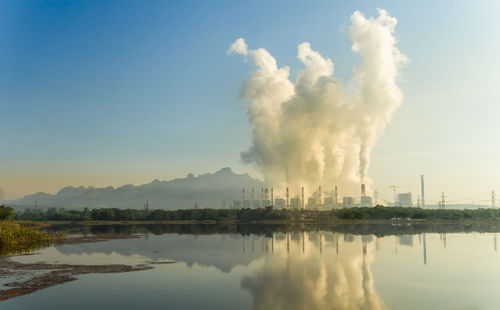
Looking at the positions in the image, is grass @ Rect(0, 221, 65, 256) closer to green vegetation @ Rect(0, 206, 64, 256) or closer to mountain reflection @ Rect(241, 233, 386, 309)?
green vegetation @ Rect(0, 206, 64, 256)

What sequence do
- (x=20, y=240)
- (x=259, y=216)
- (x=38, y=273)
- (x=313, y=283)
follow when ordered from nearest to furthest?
1. (x=313, y=283)
2. (x=38, y=273)
3. (x=20, y=240)
4. (x=259, y=216)

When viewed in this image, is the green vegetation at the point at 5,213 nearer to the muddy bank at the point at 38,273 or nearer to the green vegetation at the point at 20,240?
the green vegetation at the point at 20,240

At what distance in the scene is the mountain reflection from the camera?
2661 centimetres

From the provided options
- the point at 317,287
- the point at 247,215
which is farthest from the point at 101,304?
the point at 247,215

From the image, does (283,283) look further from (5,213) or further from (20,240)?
(5,213)

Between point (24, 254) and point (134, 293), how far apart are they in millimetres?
31451

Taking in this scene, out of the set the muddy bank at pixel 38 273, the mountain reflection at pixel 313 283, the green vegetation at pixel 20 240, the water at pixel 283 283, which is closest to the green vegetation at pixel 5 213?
the green vegetation at pixel 20 240

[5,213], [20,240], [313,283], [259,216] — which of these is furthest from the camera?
[259,216]

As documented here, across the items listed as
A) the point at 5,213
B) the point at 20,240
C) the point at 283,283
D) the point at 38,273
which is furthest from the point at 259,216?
the point at 283,283

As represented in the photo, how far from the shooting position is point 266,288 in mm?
31078

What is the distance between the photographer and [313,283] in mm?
32969

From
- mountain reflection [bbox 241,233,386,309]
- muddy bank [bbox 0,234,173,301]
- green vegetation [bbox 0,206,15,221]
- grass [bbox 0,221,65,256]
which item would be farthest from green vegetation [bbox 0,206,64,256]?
green vegetation [bbox 0,206,15,221]

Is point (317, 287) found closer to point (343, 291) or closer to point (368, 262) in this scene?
point (343, 291)

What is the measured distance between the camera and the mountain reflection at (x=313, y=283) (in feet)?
87.3
